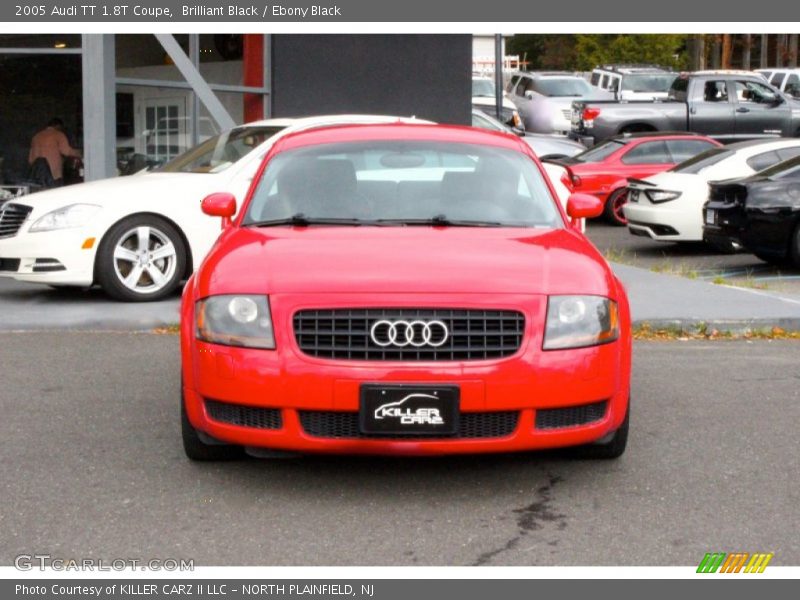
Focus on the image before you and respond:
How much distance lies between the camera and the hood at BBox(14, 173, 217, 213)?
11359 mm

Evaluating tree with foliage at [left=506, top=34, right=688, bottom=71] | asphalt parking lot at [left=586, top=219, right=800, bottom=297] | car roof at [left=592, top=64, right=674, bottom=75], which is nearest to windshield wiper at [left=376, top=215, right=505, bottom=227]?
asphalt parking lot at [left=586, top=219, right=800, bottom=297]

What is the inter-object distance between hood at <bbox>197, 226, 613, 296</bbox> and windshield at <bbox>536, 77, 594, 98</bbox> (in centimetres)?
2956

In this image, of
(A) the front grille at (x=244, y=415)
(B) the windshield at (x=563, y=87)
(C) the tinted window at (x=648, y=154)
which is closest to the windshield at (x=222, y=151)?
(A) the front grille at (x=244, y=415)

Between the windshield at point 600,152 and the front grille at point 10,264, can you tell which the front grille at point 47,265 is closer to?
the front grille at point 10,264

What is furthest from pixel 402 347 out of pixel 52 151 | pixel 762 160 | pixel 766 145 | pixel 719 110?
pixel 719 110

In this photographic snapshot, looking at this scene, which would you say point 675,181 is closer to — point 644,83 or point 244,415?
point 244,415

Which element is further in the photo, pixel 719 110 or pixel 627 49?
pixel 627 49

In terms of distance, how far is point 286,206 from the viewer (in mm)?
6824

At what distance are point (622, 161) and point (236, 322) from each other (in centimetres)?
1605

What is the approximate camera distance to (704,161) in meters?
17.9

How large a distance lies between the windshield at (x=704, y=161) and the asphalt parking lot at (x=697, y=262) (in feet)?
3.48

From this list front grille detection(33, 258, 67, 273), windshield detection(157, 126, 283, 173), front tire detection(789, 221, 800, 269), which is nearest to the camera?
front grille detection(33, 258, 67, 273)

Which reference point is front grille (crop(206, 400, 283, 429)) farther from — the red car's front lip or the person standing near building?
the person standing near building

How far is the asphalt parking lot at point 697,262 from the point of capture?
14.3 meters
